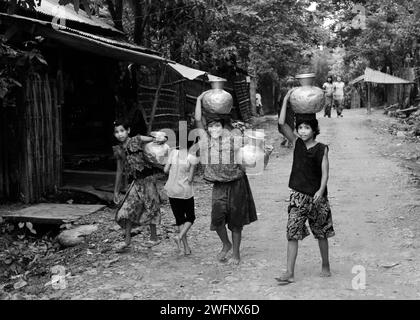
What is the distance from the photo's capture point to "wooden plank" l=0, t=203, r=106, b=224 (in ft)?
22.8

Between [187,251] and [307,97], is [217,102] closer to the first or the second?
[307,97]

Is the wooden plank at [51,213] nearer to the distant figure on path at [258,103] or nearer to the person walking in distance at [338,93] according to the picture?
the person walking in distance at [338,93]

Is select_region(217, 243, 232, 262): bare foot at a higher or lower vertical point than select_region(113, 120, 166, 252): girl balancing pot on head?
lower

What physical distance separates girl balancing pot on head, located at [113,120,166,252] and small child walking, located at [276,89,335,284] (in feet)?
6.14

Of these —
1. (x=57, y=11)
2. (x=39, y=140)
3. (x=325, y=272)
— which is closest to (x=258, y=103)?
(x=57, y=11)

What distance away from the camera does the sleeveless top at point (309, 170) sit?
4.53 m

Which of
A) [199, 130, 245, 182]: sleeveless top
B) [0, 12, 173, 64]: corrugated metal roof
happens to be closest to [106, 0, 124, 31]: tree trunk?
[0, 12, 173, 64]: corrugated metal roof

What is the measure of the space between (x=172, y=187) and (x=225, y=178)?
728 millimetres

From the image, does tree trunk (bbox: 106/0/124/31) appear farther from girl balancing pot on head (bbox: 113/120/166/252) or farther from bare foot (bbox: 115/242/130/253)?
bare foot (bbox: 115/242/130/253)

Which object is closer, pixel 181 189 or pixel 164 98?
pixel 181 189

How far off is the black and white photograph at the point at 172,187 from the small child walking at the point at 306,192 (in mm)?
13

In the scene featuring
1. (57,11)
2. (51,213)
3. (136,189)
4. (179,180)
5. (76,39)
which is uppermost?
(57,11)

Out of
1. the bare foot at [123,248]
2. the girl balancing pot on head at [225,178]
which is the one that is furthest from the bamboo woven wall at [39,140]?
the girl balancing pot on head at [225,178]

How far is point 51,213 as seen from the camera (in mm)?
7180
